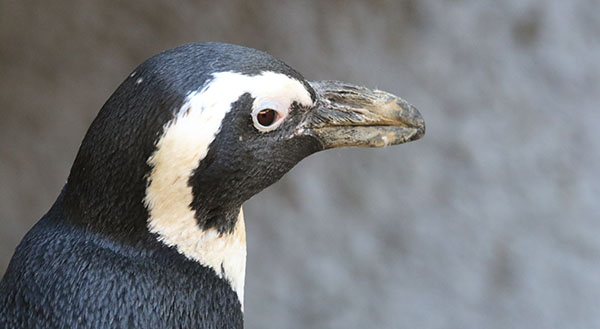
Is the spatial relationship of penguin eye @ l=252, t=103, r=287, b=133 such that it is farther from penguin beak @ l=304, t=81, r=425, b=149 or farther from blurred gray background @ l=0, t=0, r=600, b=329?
blurred gray background @ l=0, t=0, r=600, b=329

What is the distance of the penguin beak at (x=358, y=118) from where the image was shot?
82 centimetres

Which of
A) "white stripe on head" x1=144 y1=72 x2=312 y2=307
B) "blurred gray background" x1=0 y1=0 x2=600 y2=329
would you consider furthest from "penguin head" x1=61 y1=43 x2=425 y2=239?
"blurred gray background" x1=0 y1=0 x2=600 y2=329

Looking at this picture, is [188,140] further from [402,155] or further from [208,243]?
[402,155]

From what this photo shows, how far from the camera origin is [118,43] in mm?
1665

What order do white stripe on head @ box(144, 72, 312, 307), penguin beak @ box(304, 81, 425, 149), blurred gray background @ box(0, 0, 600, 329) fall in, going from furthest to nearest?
blurred gray background @ box(0, 0, 600, 329), penguin beak @ box(304, 81, 425, 149), white stripe on head @ box(144, 72, 312, 307)

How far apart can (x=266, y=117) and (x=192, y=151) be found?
86 mm

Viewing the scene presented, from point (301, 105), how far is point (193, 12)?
90 centimetres

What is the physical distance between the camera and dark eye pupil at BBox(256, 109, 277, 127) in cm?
75

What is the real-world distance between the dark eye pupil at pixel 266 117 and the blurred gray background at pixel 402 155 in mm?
852

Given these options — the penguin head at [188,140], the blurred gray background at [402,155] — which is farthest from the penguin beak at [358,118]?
the blurred gray background at [402,155]

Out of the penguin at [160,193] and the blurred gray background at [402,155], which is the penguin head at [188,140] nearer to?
the penguin at [160,193]

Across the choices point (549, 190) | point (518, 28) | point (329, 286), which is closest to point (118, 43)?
point (329, 286)

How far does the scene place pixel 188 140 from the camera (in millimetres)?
700

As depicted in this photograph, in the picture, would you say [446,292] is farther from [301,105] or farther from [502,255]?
[301,105]
